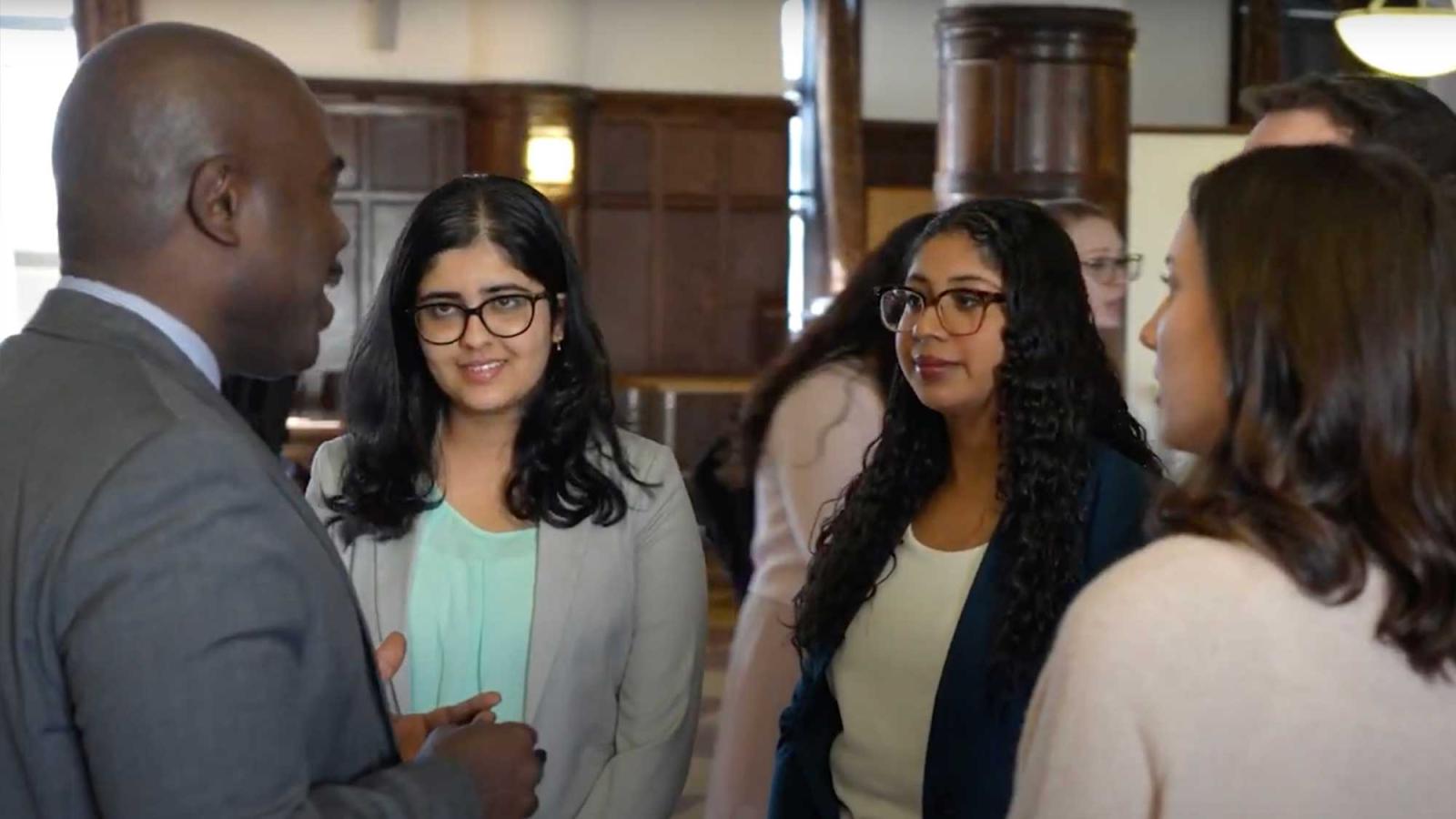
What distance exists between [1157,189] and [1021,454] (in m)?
4.90

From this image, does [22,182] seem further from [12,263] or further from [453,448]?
[453,448]

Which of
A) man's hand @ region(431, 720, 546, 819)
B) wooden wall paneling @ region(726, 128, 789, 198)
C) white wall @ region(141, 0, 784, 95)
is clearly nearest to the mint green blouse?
man's hand @ region(431, 720, 546, 819)

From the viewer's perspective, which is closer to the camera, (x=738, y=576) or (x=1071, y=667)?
(x=1071, y=667)

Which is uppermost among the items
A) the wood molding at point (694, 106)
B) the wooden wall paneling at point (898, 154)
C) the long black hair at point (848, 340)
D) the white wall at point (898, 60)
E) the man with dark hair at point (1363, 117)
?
the white wall at point (898, 60)

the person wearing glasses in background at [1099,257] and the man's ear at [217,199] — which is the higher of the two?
the man's ear at [217,199]

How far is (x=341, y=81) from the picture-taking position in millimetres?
12031

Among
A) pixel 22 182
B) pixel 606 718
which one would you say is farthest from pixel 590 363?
pixel 22 182

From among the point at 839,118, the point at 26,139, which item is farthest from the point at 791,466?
the point at 26,139

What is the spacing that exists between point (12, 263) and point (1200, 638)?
39.3ft

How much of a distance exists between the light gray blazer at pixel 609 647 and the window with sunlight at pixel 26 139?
10.5 m

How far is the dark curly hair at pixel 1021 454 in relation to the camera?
2.12 meters

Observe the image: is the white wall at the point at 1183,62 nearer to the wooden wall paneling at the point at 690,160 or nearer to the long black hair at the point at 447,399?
the wooden wall paneling at the point at 690,160

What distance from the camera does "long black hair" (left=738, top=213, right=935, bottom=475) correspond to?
2.93m

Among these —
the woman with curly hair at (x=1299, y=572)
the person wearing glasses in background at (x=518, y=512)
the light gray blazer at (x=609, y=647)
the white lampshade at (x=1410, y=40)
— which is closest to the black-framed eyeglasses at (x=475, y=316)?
the person wearing glasses in background at (x=518, y=512)
